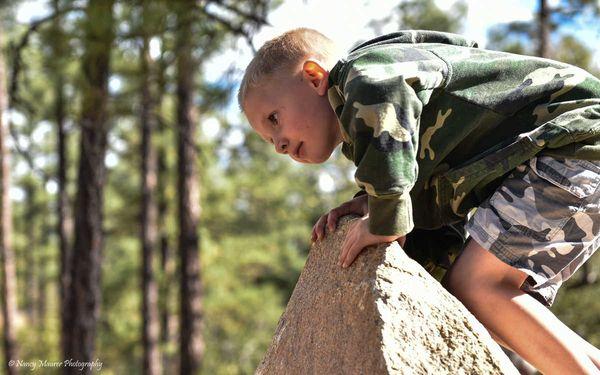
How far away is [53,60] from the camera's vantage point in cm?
753

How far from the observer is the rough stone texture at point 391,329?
2.03m

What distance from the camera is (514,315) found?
7.13ft

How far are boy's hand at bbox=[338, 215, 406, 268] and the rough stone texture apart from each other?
0.08ft

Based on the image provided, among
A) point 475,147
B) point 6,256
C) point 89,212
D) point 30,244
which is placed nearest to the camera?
point 475,147

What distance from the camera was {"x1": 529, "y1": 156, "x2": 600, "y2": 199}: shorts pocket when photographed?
2199 mm

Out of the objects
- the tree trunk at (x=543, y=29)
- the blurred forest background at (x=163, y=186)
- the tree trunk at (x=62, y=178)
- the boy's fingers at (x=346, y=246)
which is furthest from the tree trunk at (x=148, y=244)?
the boy's fingers at (x=346, y=246)

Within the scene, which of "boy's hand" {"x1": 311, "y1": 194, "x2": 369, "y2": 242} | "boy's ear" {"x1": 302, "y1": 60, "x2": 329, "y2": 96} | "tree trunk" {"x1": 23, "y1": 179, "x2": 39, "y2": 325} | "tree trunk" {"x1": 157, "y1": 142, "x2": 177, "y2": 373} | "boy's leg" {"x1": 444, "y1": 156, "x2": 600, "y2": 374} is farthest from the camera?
"tree trunk" {"x1": 23, "y1": 179, "x2": 39, "y2": 325}

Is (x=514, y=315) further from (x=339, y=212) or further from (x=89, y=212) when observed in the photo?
(x=89, y=212)

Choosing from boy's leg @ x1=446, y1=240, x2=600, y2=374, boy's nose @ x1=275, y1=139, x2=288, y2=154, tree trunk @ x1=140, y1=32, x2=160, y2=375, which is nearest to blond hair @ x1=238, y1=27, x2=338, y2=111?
boy's nose @ x1=275, y1=139, x2=288, y2=154

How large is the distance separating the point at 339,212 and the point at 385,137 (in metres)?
0.56

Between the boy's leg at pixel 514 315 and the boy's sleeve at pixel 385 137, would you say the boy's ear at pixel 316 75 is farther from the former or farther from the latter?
the boy's leg at pixel 514 315

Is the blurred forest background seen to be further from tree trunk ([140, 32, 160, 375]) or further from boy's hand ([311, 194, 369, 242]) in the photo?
boy's hand ([311, 194, 369, 242])

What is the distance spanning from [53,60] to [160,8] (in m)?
1.70

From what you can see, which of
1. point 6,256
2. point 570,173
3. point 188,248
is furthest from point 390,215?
point 6,256
